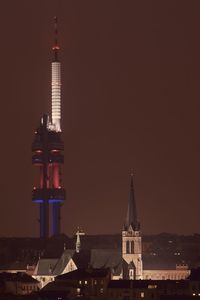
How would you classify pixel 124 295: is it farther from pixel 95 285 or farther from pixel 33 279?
pixel 33 279

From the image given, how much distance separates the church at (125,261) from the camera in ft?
530

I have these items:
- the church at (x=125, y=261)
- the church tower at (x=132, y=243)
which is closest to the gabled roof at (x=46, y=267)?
the church at (x=125, y=261)

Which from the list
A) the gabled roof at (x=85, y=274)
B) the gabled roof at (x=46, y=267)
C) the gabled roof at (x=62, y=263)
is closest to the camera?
the gabled roof at (x=85, y=274)

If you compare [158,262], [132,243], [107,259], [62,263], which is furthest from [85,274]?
[158,262]

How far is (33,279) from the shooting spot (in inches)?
6166

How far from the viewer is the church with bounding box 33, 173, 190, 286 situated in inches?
6358

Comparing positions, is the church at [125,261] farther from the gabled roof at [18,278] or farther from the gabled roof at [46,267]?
the gabled roof at [18,278]

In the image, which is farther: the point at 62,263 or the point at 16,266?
the point at 16,266

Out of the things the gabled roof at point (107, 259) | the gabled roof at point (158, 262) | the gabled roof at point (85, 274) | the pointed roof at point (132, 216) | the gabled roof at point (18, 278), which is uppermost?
the pointed roof at point (132, 216)

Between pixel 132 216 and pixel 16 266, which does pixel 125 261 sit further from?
pixel 16 266

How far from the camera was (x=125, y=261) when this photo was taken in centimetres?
16312

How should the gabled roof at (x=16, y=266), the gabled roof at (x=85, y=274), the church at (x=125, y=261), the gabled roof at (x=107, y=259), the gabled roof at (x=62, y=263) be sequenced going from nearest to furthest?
1. the gabled roof at (x=85, y=274)
2. the gabled roof at (x=107, y=259)
3. the church at (x=125, y=261)
4. the gabled roof at (x=62, y=263)
5. the gabled roof at (x=16, y=266)

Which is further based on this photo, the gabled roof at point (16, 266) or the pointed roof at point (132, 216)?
the gabled roof at point (16, 266)

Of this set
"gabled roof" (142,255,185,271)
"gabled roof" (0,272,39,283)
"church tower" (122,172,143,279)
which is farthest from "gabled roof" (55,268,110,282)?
"gabled roof" (142,255,185,271)
